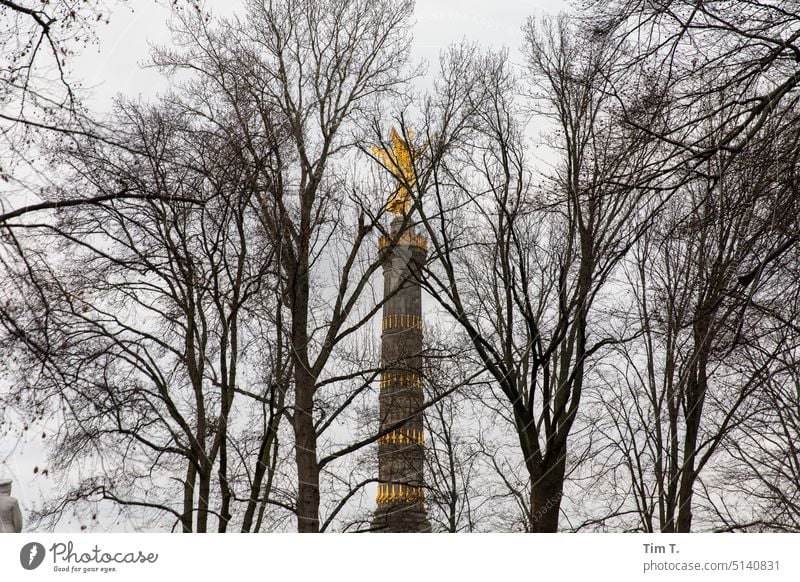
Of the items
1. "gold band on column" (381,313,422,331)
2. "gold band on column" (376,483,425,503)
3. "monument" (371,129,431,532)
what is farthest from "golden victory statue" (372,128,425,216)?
"gold band on column" (376,483,425,503)

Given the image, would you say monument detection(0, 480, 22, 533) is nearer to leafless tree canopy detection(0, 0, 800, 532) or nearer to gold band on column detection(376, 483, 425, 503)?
leafless tree canopy detection(0, 0, 800, 532)

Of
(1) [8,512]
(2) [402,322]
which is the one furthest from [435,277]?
(1) [8,512]

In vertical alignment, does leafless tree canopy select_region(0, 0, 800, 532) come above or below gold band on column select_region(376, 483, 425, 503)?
above

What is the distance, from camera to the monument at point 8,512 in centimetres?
442

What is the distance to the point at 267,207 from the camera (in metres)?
5.49

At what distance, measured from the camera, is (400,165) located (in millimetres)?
5754

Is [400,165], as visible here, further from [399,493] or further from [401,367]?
[399,493]

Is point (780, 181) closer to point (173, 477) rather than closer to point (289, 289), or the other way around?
point (289, 289)

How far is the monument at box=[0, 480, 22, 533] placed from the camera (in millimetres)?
4422

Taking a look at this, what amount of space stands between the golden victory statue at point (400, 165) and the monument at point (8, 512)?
110 inches

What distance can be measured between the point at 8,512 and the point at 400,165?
310 cm

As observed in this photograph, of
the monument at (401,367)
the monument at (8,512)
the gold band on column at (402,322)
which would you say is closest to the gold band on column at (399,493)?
the monument at (401,367)

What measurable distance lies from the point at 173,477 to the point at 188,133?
2099 millimetres
